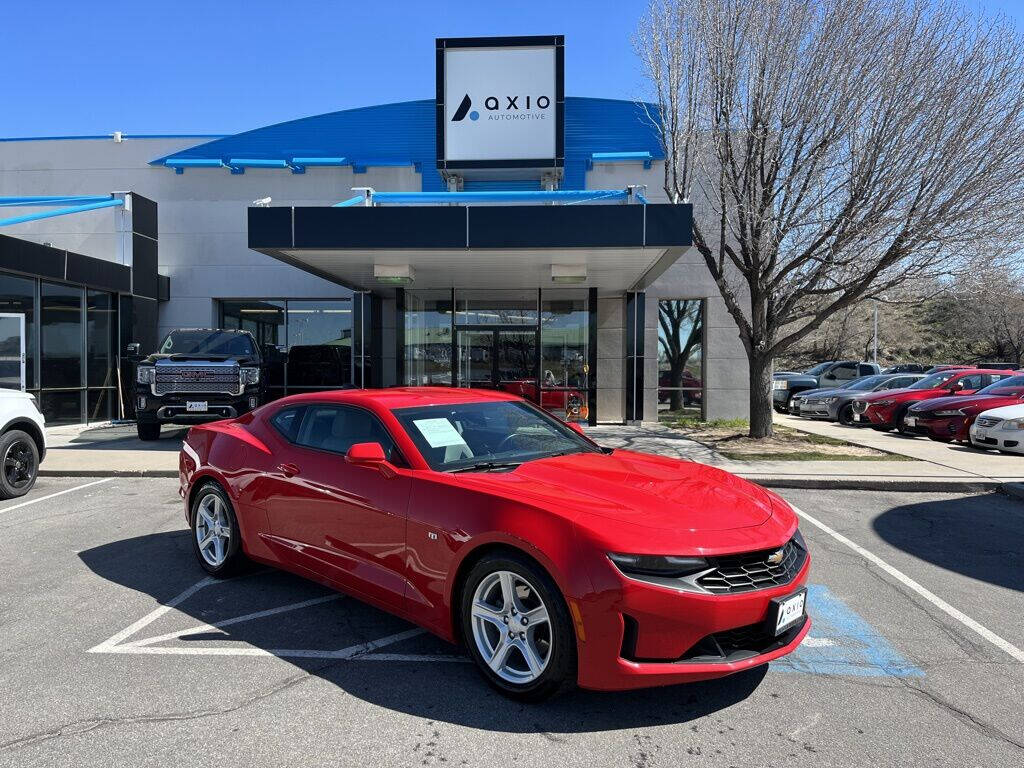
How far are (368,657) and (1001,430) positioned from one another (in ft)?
40.2

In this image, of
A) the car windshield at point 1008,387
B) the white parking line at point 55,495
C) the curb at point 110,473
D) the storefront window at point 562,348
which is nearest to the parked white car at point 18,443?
the white parking line at point 55,495

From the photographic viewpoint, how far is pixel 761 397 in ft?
43.5

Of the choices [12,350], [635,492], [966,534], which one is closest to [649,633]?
Answer: [635,492]

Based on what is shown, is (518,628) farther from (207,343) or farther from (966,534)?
(207,343)

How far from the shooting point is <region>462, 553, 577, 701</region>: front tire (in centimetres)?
298

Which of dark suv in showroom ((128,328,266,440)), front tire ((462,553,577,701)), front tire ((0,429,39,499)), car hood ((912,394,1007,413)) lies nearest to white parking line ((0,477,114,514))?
front tire ((0,429,39,499))

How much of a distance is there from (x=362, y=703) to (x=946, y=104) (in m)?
11.6

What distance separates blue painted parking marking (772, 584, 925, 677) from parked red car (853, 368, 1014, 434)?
1231 cm

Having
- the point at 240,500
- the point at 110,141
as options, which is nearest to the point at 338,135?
the point at 110,141

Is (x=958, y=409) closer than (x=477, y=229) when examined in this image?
No

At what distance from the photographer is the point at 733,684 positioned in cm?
336

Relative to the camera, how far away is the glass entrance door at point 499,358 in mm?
16766

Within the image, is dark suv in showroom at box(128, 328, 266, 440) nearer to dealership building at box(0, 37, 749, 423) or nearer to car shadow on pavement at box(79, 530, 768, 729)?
dealership building at box(0, 37, 749, 423)

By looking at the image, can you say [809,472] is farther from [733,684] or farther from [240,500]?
[240,500]
